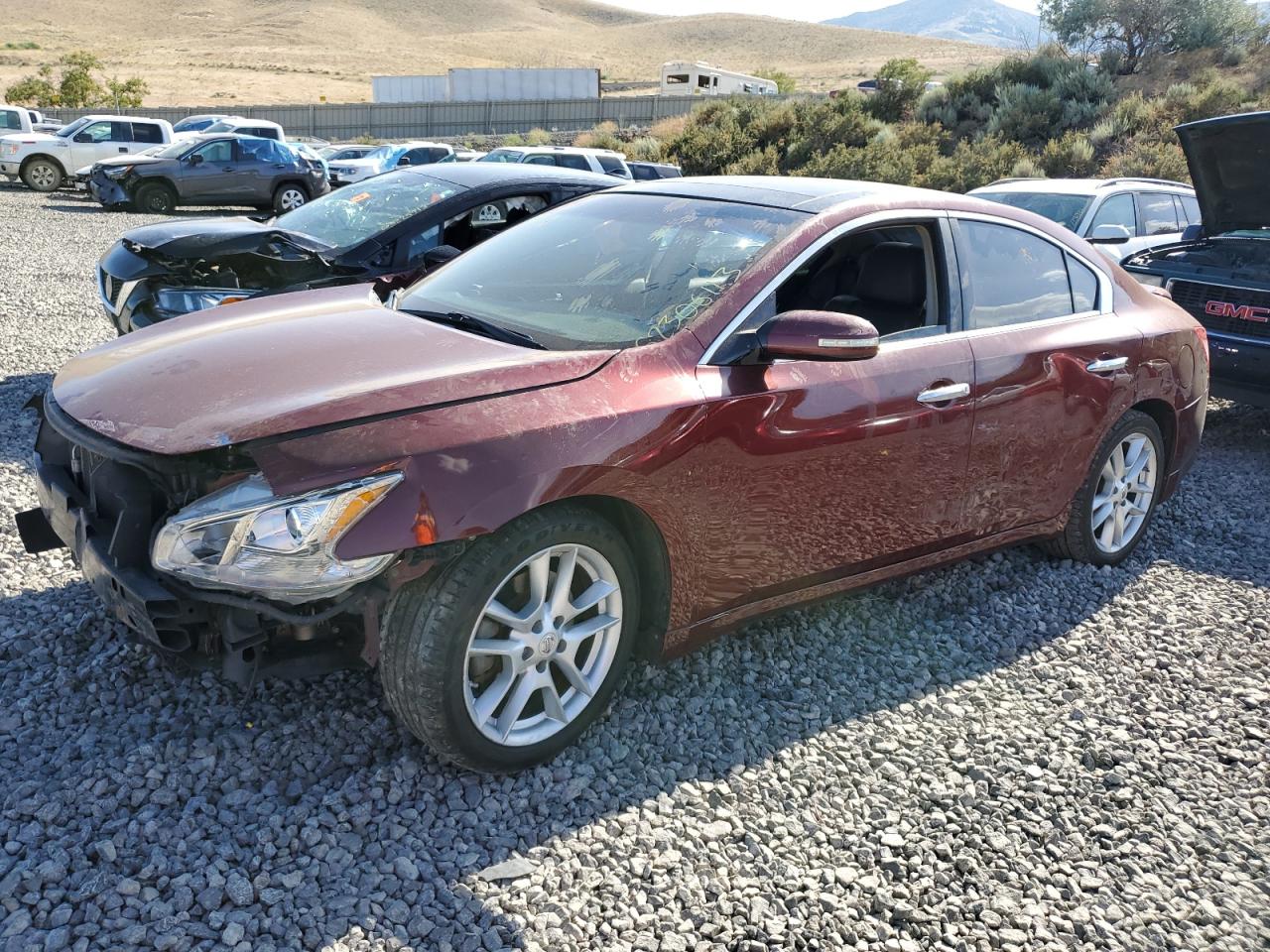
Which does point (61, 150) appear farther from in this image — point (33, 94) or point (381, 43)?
point (381, 43)

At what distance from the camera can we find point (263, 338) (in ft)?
11.2

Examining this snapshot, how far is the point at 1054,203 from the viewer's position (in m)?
10.1

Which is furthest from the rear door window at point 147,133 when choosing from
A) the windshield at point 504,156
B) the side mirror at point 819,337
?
the side mirror at point 819,337

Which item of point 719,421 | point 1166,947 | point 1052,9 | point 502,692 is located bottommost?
point 1166,947

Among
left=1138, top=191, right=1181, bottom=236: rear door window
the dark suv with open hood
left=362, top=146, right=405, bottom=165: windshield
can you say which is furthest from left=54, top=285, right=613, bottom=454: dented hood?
left=362, top=146, right=405, bottom=165: windshield

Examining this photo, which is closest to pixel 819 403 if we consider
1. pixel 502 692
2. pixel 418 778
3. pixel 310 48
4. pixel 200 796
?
pixel 502 692

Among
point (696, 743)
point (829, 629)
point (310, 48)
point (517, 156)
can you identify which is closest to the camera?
point (696, 743)

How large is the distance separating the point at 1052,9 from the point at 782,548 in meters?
35.2

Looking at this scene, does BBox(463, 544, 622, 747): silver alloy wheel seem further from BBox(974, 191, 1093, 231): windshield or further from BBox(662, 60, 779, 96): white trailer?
BBox(662, 60, 779, 96): white trailer

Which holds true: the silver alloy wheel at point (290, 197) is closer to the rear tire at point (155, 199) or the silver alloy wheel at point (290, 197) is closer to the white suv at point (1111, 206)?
the rear tire at point (155, 199)

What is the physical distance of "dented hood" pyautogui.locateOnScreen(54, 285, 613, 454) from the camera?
2775mm

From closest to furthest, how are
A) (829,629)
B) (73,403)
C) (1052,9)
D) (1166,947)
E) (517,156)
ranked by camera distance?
(1166,947), (73,403), (829,629), (517,156), (1052,9)

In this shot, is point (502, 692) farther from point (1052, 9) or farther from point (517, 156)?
point (1052, 9)

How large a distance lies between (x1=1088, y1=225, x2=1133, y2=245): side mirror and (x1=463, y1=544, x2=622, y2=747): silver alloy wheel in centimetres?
784
